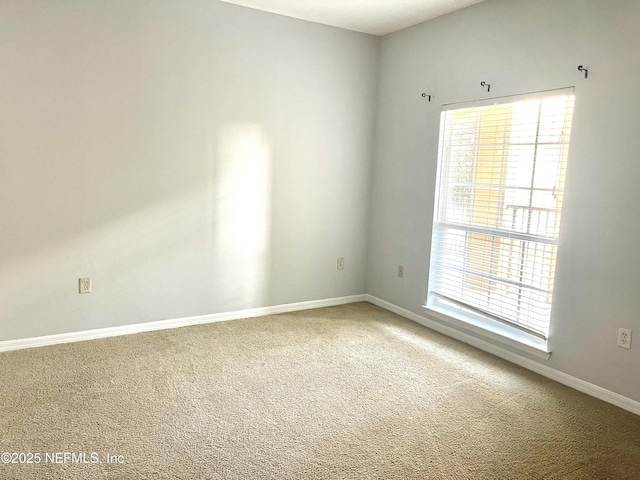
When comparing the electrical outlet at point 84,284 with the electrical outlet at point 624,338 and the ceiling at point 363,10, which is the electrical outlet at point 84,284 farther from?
the electrical outlet at point 624,338

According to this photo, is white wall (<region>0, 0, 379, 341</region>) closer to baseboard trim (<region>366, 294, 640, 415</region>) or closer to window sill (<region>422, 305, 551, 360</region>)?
baseboard trim (<region>366, 294, 640, 415</region>)

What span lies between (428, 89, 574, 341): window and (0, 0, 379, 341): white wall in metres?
0.99

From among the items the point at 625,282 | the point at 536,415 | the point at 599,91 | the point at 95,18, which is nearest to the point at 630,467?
the point at 536,415

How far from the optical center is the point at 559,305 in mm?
3041

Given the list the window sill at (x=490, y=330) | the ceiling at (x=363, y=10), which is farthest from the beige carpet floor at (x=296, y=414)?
the ceiling at (x=363, y=10)

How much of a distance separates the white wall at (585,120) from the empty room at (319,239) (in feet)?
0.04

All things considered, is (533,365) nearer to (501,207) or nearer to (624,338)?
(624,338)

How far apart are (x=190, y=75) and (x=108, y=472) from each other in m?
2.73

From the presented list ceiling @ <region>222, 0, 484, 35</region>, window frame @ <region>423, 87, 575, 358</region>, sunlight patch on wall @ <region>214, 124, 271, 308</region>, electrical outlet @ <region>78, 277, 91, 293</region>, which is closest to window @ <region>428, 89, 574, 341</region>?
window frame @ <region>423, 87, 575, 358</region>

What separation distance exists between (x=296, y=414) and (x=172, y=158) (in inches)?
83.6

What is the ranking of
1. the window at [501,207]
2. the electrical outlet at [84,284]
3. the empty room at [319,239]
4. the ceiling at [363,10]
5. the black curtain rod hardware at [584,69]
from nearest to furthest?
the empty room at [319,239] < the black curtain rod hardware at [584,69] < the window at [501,207] < the electrical outlet at [84,284] < the ceiling at [363,10]

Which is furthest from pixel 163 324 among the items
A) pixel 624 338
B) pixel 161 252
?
pixel 624 338

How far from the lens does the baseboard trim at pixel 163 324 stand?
3.29 m

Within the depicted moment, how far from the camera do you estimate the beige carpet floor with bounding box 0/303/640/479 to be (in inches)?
82.7
